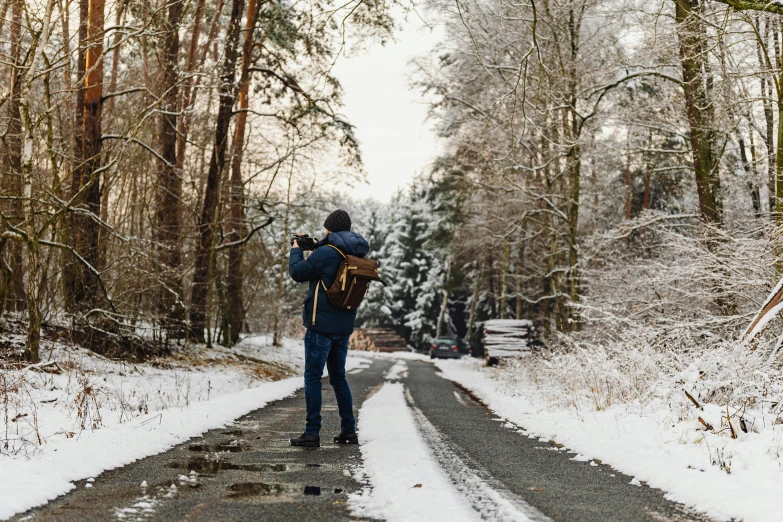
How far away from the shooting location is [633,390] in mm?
8039

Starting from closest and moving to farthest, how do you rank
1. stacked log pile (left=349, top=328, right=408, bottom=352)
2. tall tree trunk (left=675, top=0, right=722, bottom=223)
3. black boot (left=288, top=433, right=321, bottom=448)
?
black boot (left=288, top=433, right=321, bottom=448), tall tree trunk (left=675, top=0, right=722, bottom=223), stacked log pile (left=349, top=328, right=408, bottom=352)

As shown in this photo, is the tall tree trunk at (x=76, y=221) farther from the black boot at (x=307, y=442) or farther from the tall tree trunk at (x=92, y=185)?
the black boot at (x=307, y=442)

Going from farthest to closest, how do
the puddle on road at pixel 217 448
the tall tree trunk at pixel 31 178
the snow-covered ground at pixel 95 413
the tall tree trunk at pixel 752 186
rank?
the tall tree trunk at pixel 752 186 < the tall tree trunk at pixel 31 178 < the puddle on road at pixel 217 448 < the snow-covered ground at pixel 95 413

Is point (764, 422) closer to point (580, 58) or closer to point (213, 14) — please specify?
point (580, 58)

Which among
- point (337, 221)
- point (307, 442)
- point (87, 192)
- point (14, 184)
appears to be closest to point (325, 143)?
point (87, 192)

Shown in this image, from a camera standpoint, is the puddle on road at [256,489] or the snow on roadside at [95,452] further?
the puddle on road at [256,489]

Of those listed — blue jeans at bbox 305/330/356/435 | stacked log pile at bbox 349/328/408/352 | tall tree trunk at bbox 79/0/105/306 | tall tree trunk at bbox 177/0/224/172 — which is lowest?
stacked log pile at bbox 349/328/408/352

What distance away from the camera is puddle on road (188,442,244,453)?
5489mm

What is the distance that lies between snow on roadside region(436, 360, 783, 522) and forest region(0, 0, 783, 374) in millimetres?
2166

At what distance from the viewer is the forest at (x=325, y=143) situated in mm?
10023

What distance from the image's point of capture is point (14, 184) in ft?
37.6

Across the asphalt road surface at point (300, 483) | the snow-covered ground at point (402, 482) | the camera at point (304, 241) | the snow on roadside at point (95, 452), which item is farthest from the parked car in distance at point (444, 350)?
the camera at point (304, 241)

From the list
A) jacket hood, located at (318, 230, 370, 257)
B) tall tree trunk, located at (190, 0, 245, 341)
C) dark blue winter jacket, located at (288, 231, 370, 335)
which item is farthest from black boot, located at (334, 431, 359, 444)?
tall tree trunk, located at (190, 0, 245, 341)

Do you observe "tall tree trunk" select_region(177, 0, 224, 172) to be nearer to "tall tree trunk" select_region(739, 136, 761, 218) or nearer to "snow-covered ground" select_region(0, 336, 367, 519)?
"snow-covered ground" select_region(0, 336, 367, 519)
